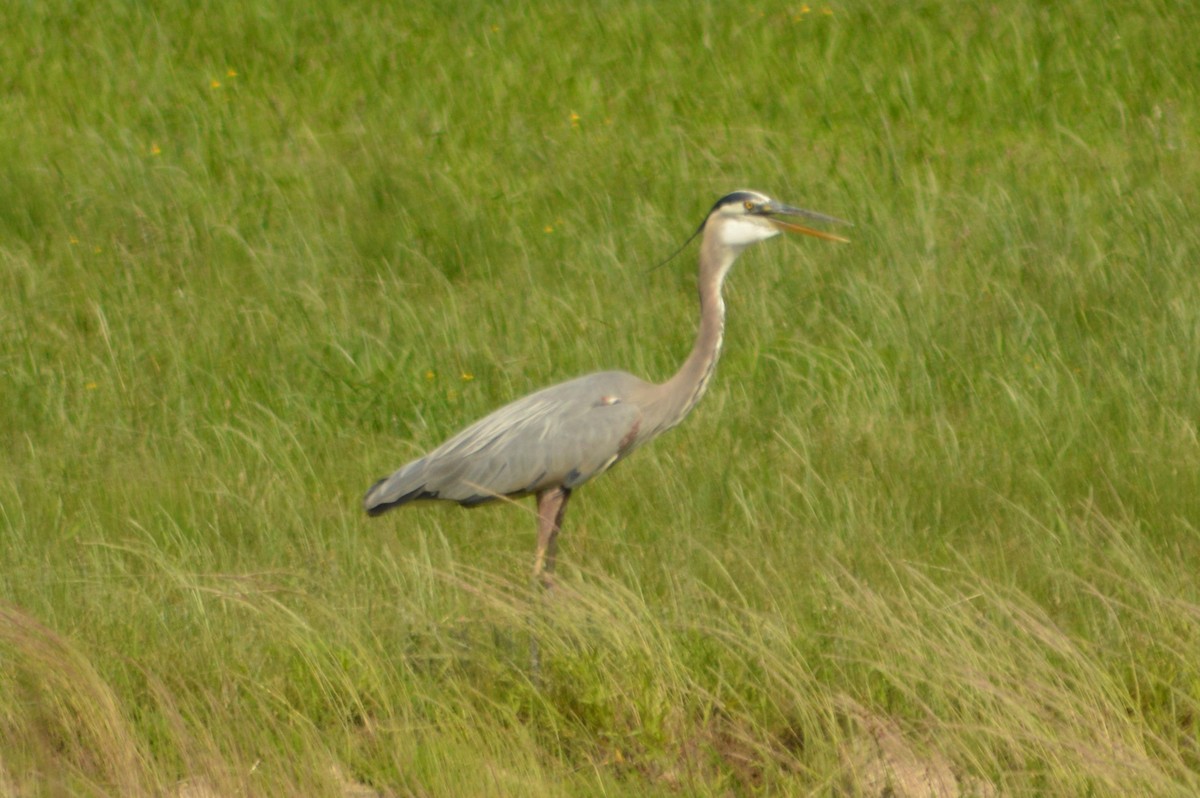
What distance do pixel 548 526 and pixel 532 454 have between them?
23 centimetres

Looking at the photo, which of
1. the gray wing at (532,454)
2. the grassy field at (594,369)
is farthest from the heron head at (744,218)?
the grassy field at (594,369)

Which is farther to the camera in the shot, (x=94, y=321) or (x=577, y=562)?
(x=94, y=321)

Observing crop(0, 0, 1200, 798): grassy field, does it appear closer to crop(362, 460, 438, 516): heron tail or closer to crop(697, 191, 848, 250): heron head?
crop(362, 460, 438, 516): heron tail

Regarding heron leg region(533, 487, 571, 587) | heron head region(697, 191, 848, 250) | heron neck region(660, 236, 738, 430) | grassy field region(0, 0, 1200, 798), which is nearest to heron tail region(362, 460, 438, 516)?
grassy field region(0, 0, 1200, 798)

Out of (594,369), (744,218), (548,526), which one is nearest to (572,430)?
(548,526)

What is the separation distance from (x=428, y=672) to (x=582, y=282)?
12.0ft

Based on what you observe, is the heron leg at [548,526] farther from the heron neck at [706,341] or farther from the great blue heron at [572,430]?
the heron neck at [706,341]

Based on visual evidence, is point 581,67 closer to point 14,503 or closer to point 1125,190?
point 1125,190

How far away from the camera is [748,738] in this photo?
3848 millimetres

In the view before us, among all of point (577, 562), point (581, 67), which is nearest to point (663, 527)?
point (577, 562)

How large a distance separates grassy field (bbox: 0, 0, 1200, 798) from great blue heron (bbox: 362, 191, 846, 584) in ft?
0.68

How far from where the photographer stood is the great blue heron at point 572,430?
5.03m

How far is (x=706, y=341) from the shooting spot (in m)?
5.13

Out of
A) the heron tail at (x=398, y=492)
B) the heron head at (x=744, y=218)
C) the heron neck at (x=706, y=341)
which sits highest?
the heron head at (x=744, y=218)
